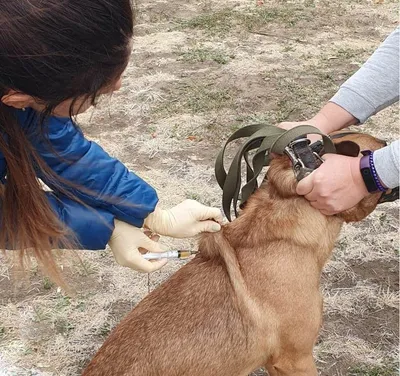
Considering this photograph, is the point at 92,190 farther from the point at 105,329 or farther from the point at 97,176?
the point at 105,329

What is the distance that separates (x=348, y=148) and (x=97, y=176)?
116 centimetres

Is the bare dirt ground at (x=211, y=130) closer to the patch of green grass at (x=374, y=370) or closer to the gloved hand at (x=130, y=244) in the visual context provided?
the patch of green grass at (x=374, y=370)

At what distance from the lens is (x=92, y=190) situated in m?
2.93

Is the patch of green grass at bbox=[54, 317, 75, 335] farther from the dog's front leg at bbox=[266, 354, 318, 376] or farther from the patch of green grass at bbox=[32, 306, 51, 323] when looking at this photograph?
the dog's front leg at bbox=[266, 354, 318, 376]

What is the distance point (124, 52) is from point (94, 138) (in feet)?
12.4

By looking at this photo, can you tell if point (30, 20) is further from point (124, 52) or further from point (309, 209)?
point (309, 209)

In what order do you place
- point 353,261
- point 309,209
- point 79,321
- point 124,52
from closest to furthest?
point 124,52 → point 309,209 → point 79,321 → point 353,261

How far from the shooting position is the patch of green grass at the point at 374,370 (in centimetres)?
358

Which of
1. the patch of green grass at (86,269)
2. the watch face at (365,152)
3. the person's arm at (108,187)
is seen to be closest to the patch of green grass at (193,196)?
the patch of green grass at (86,269)

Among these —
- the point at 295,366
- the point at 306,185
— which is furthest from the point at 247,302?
the point at 306,185

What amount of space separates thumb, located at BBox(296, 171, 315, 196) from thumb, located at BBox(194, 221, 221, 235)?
1.54 feet

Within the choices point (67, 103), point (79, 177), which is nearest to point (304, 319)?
point (79, 177)

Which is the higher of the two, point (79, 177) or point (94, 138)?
point (79, 177)

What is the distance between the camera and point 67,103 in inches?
90.4
